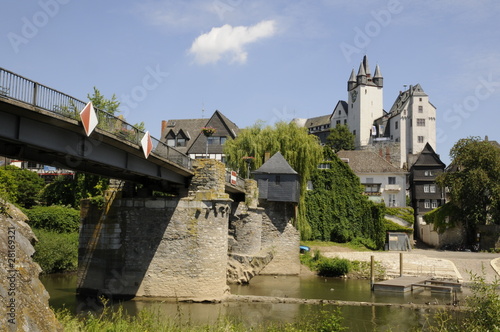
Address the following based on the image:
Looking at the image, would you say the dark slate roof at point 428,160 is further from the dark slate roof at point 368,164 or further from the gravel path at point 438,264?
the gravel path at point 438,264

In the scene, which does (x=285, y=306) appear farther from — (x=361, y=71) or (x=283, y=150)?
(x=361, y=71)

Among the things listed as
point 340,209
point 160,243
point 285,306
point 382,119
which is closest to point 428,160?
point 340,209

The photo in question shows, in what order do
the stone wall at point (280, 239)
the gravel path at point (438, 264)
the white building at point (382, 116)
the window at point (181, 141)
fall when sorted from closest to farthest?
the gravel path at point (438, 264) → the stone wall at point (280, 239) → the window at point (181, 141) → the white building at point (382, 116)

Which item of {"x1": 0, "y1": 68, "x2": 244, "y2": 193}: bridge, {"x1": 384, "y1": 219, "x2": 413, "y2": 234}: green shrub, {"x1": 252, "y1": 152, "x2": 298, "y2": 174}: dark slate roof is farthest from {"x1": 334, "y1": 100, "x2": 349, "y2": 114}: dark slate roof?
{"x1": 0, "y1": 68, "x2": 244, "y2": 193}: bridge

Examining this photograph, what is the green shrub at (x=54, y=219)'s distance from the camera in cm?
3634

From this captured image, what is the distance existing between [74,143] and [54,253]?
17.9 m

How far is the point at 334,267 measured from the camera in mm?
36094

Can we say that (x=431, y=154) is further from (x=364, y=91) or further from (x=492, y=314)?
(x=492, y=314)

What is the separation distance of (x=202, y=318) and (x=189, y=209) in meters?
5.20

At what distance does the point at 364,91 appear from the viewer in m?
106

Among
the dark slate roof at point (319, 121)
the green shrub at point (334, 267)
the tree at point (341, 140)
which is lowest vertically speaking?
the green shrub at point (334, 267)

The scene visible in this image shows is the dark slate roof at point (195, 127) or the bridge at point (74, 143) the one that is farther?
the dark slate roof at point (195, 127)

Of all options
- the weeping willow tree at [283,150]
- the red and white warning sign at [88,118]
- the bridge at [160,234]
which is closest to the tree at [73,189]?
the weeping willow tree at [283,150]

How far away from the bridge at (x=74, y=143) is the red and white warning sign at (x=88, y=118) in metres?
0.35
